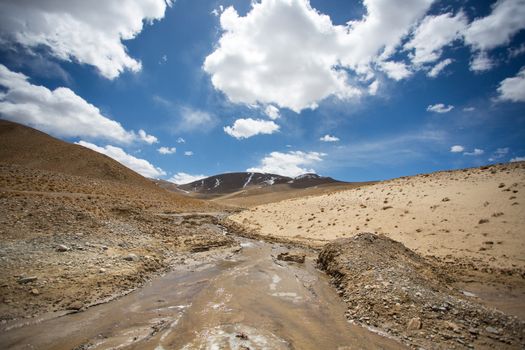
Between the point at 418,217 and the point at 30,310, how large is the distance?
73.8ft

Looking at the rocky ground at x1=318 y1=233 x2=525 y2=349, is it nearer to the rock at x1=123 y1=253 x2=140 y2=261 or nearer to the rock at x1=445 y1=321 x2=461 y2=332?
the rock at x1=445 y1=321 x2=461 y2=332

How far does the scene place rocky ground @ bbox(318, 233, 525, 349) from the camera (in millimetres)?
6480

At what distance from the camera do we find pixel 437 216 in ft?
64.5

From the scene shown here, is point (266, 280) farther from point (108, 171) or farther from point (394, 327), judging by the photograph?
point (108, 171)

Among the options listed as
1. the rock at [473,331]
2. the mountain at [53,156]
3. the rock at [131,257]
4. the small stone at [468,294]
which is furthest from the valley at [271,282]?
the mountain at [53,156]

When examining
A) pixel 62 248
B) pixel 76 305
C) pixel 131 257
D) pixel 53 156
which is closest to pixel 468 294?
pixel 76 305

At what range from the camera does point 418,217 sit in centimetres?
2052

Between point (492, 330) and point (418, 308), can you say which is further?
point (418, 308)

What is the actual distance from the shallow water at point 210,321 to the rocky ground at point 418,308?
1.88ft

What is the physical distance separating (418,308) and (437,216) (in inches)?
582

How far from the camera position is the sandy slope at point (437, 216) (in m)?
14.9

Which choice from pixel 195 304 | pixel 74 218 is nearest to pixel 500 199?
pixel 195 304

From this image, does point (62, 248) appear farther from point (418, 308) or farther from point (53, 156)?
point (53, 156)

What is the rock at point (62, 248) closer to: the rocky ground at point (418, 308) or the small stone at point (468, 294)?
the rocky ground at point (418, 308)
